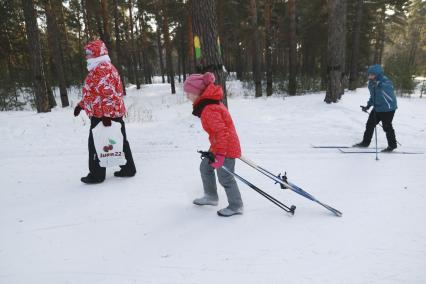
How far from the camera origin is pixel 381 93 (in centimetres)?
603

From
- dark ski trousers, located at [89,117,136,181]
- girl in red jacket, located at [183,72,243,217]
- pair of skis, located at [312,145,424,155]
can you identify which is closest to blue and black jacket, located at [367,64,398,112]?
pair of skis, located at [312,145,424,155]

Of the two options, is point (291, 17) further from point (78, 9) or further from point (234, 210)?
point (78, 9)

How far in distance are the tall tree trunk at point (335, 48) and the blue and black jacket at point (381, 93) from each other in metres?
3.41

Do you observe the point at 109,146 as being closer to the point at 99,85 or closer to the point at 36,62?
the point at 99,85

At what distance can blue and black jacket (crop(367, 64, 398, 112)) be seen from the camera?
5996 mm

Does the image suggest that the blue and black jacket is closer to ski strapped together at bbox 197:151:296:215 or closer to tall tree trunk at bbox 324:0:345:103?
tall tree trunk at bbox 324:0:345:103

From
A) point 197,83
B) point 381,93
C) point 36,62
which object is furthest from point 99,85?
point 36,62

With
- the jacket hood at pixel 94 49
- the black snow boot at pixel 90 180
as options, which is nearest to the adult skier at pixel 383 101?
the jacket hood at pixel 94 49

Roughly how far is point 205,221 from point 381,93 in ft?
15.0

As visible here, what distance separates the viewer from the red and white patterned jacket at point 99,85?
4324 mm

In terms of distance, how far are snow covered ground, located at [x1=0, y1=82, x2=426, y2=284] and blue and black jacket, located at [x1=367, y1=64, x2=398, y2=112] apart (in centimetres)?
84

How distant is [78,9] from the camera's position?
28.0m

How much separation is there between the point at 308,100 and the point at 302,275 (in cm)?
840

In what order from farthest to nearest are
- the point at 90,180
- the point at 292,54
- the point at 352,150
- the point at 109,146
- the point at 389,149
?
1. the point at 292,54
2. the point at 352,150
3. the point at 389,149
4. the point at 90,180
5. the point at 109,146
